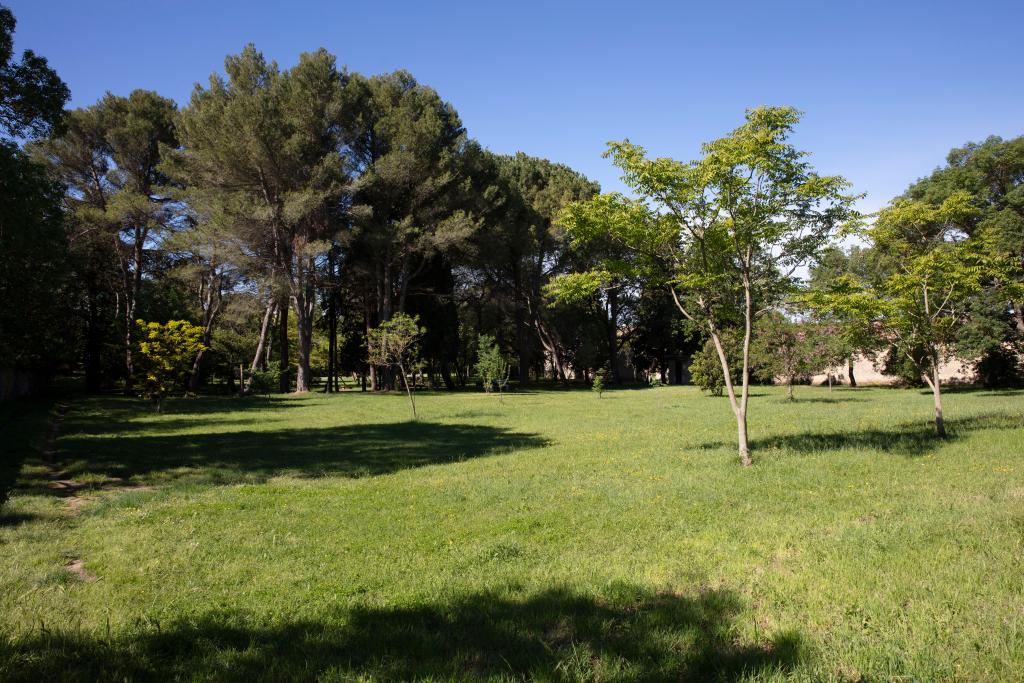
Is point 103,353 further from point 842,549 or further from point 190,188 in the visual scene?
point 842,549

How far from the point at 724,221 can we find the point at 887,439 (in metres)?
6.57

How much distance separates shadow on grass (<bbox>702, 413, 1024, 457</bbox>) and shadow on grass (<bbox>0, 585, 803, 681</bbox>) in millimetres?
8407

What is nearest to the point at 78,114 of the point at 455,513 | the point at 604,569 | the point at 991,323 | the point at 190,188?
the point at 190,188

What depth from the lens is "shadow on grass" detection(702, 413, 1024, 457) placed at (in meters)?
11.2

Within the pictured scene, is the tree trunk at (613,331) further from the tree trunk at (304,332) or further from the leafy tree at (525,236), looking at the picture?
the tree trunk at (304,332)

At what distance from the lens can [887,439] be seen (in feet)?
40.8

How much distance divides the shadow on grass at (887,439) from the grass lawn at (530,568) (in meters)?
0.25

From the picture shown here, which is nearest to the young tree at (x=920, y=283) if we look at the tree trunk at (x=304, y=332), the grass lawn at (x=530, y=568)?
the grass lawn at (x=530, y=568)

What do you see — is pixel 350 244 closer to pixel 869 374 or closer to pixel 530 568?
pixel 530 568

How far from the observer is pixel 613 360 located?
170 ft

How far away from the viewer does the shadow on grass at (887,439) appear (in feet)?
36.9

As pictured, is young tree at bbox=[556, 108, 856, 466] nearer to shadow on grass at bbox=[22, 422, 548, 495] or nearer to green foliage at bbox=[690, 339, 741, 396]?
shadow on grass at bbox=[22, 422, 548, 495]

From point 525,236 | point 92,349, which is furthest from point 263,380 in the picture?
point 525,236

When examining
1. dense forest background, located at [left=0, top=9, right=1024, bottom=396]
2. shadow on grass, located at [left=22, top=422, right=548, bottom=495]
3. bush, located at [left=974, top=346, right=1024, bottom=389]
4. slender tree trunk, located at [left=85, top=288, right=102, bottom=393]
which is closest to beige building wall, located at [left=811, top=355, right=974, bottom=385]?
dense forest background, located at [left=0, top=9, right=1024, bottom=396]
